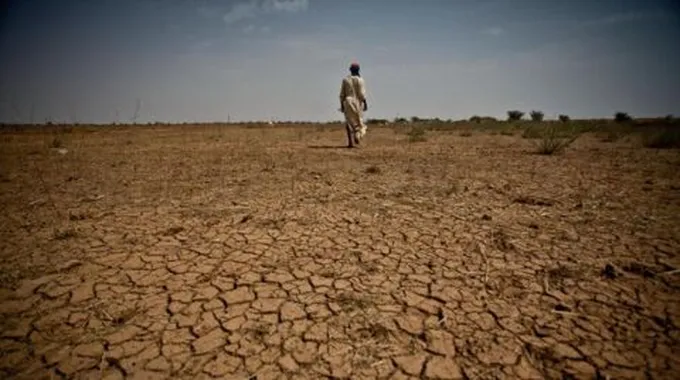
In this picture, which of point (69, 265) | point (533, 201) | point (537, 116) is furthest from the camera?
point (537, 116)

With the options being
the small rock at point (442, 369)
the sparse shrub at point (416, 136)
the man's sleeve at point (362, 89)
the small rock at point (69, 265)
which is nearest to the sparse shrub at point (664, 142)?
the sparse shrub at point (416, 136)

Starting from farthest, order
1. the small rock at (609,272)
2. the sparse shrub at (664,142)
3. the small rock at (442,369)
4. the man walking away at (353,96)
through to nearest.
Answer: the sparse shrub at (664,142), the man walking away at (353,96), the small rock at (609,272), the small rock at (442,369)

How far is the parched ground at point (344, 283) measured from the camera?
4.91 feet

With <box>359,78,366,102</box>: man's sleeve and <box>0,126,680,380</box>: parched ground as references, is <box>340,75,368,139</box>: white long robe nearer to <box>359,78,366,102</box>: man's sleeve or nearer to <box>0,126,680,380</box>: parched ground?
<box>359,78,366,102</box>: man's sleeve

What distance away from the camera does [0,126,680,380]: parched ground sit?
150 centimetres

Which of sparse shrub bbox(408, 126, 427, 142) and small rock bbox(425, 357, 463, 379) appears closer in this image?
small rock bbox(425, 357, 463, 379)

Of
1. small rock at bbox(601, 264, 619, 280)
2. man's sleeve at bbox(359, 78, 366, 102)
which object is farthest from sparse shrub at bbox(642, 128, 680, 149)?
small rock at bbox(601, 264, 619, 280)

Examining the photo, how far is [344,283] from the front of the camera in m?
2.05

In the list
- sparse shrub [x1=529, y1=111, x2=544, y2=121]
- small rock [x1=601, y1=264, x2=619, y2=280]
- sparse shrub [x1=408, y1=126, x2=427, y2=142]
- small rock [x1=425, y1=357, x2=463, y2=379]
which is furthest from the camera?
sparse shrub [x1=529, y1=111, x2=544, y2=121]

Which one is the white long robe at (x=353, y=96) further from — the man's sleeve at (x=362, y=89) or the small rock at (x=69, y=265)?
the small rock at (x=69, y=265)

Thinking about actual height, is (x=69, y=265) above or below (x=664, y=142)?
below

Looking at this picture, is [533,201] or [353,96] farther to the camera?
[353,96]

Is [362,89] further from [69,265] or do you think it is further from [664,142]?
[664,142]

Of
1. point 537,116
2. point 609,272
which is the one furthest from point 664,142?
point 537,116
